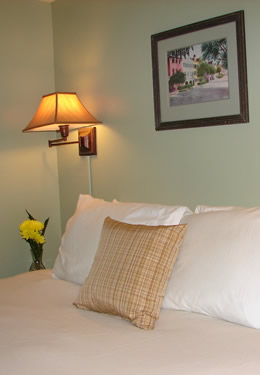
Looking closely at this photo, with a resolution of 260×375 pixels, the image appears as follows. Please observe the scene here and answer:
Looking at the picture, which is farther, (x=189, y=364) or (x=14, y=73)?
(x=14, y=73)

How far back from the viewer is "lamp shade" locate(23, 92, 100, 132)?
2.81 meters

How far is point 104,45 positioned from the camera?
297 centimetres

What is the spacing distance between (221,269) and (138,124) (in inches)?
49.5

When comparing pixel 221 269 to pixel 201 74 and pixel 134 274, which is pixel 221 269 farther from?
pixel 201 74

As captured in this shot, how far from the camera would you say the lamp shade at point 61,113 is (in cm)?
281

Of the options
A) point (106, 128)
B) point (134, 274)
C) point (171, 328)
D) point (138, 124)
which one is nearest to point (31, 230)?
point (106, 128)

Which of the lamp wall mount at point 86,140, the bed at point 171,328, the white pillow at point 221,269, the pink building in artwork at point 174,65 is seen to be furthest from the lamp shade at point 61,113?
the white pillow at point 221,269

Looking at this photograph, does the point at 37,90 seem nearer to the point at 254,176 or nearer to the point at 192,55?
the point at 192,55

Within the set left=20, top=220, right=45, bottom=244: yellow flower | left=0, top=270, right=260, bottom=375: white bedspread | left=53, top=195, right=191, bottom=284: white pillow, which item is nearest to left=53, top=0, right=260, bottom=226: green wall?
left=53, top=195, right=191, bottom=284: white pillow

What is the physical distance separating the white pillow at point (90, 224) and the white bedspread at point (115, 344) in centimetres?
34

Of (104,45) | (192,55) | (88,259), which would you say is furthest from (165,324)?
(104,45)

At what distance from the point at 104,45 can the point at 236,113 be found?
109 centimetres

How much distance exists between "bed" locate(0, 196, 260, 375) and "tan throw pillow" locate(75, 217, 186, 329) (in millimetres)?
50

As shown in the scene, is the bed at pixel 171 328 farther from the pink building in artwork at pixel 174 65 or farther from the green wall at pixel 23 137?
the green wall at pixel 23 137
